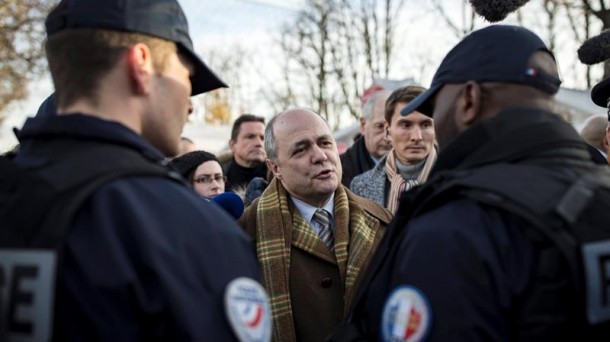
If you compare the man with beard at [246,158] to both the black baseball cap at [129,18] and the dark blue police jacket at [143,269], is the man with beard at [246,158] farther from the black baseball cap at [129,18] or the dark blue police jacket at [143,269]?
the dark blue police jacket at [143,269]

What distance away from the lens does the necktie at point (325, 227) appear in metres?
3.42

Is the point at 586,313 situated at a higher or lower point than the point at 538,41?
lower

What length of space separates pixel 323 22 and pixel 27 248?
22.6m

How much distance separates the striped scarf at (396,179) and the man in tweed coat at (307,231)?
0.65m

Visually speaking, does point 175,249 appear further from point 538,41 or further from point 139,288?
point 538,41

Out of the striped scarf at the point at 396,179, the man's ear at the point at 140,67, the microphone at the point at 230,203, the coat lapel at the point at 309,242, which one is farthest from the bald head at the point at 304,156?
the man's ear at the point at 140,67

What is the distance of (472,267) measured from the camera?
179 cm

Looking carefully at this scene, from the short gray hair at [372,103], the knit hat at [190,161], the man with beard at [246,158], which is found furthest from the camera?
the man with beard at [246,158]

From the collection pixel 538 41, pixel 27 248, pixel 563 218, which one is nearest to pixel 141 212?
pixel 27 248

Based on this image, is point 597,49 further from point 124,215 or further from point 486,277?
point 124,215

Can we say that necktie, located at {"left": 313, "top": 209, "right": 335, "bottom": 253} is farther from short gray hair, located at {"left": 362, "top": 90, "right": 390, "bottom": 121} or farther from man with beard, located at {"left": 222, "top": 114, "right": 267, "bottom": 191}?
man with beard, located at {"left": 222, "top": 114, "right": 267, "bottom": 191}

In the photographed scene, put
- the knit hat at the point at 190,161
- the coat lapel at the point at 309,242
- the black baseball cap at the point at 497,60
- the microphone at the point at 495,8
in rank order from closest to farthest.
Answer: the black baseball cap at the point at 497,60, the microphone at the point at 495,8, the coat lapel at the point at 309,242, the knit hat at the point at 190,161

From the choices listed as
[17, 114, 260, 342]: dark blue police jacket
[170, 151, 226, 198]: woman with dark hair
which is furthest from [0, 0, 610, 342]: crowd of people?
[170, 151, 226, 198]: woman with dark hair

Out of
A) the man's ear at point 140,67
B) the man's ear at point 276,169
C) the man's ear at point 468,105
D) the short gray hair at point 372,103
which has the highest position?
the man's ear at point 140,67
